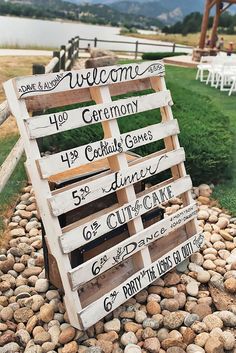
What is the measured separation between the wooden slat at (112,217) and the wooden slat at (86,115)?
24.5 inches

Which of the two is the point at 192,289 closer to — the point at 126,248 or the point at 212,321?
the point at 212,321

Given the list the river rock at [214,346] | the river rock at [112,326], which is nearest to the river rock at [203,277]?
the river rock at [214,346]

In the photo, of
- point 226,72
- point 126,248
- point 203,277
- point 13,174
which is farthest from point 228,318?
point 226,72

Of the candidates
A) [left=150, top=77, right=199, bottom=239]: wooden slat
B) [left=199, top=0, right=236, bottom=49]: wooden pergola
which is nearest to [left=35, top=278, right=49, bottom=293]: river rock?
[left=150, top=77, right=199, bottom=239]: wooden slat

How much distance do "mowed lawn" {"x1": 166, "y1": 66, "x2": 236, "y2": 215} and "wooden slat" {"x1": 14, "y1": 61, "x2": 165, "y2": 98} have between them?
210 cm

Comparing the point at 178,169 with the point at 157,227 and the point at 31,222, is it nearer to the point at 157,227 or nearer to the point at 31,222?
the point at 157,227

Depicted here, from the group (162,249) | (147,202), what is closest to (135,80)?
(147,202)

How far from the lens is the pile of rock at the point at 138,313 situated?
2.87 metres

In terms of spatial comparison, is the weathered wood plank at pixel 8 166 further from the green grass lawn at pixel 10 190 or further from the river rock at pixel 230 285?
the river rock at pixel 230 285

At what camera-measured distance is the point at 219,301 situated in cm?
331

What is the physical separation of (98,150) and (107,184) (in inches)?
9.4

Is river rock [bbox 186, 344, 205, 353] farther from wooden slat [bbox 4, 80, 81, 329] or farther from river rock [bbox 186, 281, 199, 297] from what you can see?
wooden slat [bbox 4, 80, 81, 329]

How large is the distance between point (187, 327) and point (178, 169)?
129 cm

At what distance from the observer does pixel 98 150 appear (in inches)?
117
